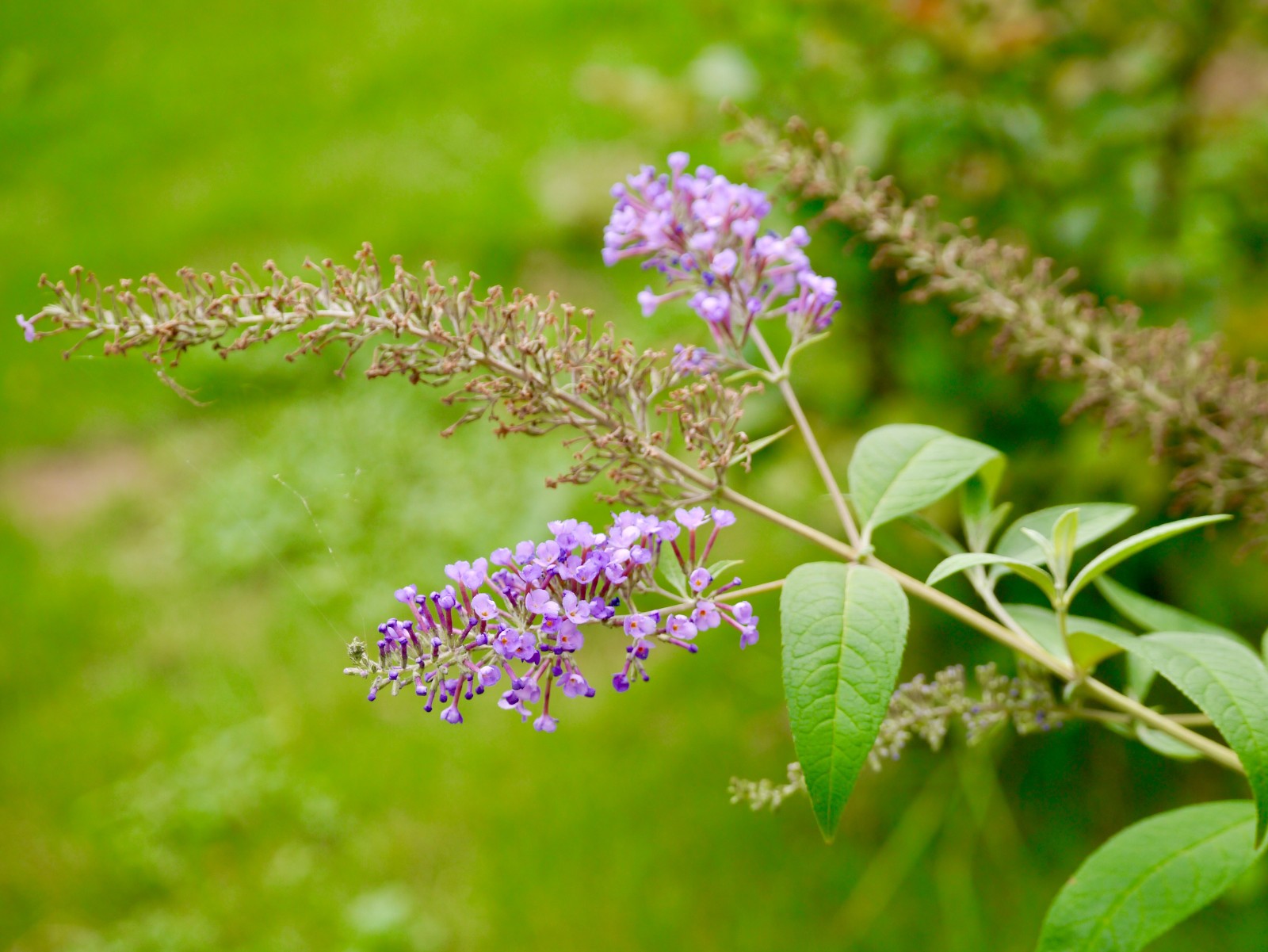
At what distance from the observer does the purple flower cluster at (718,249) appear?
0.86 metres

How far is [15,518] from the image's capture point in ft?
9.78

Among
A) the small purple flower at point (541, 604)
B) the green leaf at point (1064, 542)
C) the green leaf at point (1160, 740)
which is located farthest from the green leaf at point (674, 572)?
the green leaf at point (1160, 740)

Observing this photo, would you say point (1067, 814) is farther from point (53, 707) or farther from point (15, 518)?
point (15, 518)

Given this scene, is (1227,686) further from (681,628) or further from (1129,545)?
(681,628)

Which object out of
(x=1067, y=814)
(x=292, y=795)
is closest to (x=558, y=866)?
(x=292, y=795)

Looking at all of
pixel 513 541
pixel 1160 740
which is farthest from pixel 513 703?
pixel 513 541

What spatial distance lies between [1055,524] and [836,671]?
30 cm

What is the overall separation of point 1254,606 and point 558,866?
1.51 m

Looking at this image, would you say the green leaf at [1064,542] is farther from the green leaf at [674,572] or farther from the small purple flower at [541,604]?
the small purple flower at [541,604]

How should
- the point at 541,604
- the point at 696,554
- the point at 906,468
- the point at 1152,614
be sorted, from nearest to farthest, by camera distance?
the point at 541,604 → the point at 696,554 → the point at 906,468 → the point at 1152,614

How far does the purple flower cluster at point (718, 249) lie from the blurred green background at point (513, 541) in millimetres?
459

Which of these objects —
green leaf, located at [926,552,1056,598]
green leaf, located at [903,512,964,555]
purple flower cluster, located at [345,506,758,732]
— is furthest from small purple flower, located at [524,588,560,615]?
green leaf, located at [903,512,964,555]

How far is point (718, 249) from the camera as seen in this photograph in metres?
0.88

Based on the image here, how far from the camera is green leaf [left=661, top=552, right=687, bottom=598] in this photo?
762mm
